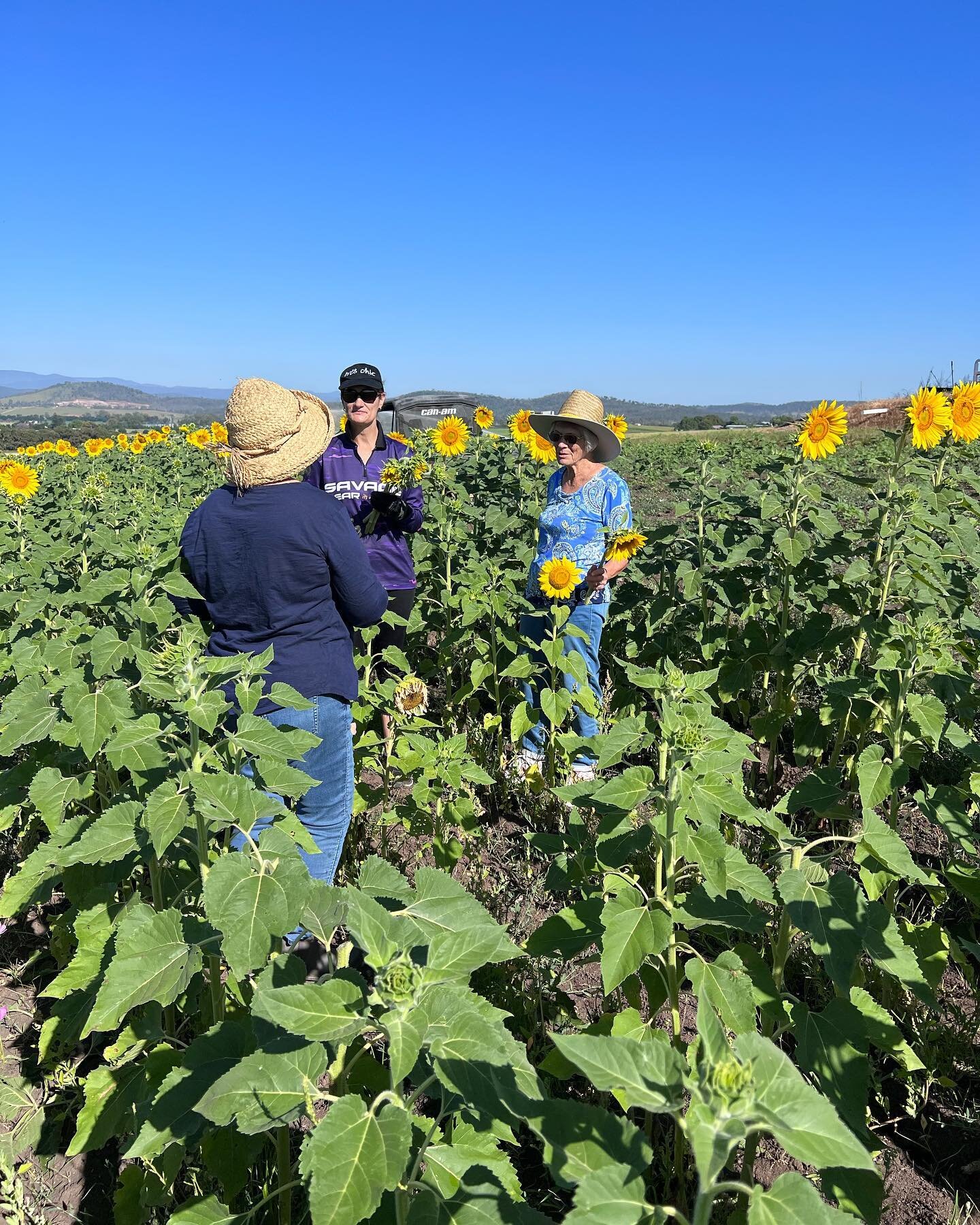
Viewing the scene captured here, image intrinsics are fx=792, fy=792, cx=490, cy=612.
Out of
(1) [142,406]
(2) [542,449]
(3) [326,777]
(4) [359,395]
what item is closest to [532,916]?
(3) [326,777]

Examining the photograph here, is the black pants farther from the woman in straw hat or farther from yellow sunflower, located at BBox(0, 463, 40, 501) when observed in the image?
yellow sunflower, located at BBox(0, 463, 40, 501)

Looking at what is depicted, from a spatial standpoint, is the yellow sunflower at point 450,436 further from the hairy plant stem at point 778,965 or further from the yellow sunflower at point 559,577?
the hairy plant stem at point 778,965

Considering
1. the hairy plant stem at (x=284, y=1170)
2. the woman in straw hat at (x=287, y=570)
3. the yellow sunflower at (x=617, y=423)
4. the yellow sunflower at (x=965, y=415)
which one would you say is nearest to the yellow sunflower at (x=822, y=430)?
the yellow sunflower at (x=965, y=415)

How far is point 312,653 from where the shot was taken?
120 inches

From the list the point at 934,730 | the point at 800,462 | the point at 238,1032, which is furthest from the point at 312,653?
the point at 800,462

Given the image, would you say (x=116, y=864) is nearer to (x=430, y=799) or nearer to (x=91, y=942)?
(x=91, y=942)

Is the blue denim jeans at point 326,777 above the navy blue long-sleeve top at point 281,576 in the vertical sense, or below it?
below

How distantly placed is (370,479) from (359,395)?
497 millimetres

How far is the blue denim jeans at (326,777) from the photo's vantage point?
3.06 meters

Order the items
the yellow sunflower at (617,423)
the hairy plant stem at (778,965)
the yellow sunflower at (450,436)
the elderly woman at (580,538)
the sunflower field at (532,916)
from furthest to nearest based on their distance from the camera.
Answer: the yellow sunflower at (450,436) → the yellow sunflower at (617,423) → the elderly woman at (580,538) → the hairy plant stem at (778,965) → the sunflower field at (532,916)

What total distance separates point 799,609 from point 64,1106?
178 inches

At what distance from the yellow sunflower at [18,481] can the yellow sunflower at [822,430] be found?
717 centimetres

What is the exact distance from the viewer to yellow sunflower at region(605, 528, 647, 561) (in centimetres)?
424

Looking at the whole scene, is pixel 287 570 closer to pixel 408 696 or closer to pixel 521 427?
pixel 408 696
